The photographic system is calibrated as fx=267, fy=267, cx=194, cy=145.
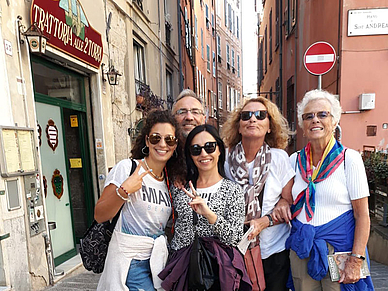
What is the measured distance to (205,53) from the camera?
21.9 m

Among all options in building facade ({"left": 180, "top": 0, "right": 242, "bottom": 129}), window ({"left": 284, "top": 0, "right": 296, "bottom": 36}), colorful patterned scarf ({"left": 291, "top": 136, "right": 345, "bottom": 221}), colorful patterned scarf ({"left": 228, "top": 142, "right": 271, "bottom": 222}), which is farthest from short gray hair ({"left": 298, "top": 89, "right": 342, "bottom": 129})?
building facade ({"left": 180, "top": 0, "right": 242, "bottom": 129})

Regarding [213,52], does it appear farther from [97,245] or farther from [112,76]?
[97,245]

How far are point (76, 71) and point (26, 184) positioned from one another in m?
2.41

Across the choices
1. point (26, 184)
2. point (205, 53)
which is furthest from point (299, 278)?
point (205, 53)

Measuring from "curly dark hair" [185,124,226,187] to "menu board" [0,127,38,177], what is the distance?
229 cm

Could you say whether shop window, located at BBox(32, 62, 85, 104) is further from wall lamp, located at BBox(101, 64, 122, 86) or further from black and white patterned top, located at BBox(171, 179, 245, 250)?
black and white patterned top, located at BBox(171, 179, 245, 250)

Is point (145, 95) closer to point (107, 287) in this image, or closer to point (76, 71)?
Result: point (76, 71)

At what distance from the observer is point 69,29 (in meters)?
4.21

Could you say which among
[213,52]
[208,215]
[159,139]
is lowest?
[208,215]

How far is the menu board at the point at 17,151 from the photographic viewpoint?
3014 millimetres

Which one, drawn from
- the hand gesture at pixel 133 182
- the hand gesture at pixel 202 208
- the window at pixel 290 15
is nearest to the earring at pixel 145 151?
the hand gesture at pixel 133 182

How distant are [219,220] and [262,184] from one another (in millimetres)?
532

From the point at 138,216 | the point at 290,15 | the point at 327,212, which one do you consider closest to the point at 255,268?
the point at 327,212

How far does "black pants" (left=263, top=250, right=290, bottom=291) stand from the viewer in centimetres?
204
